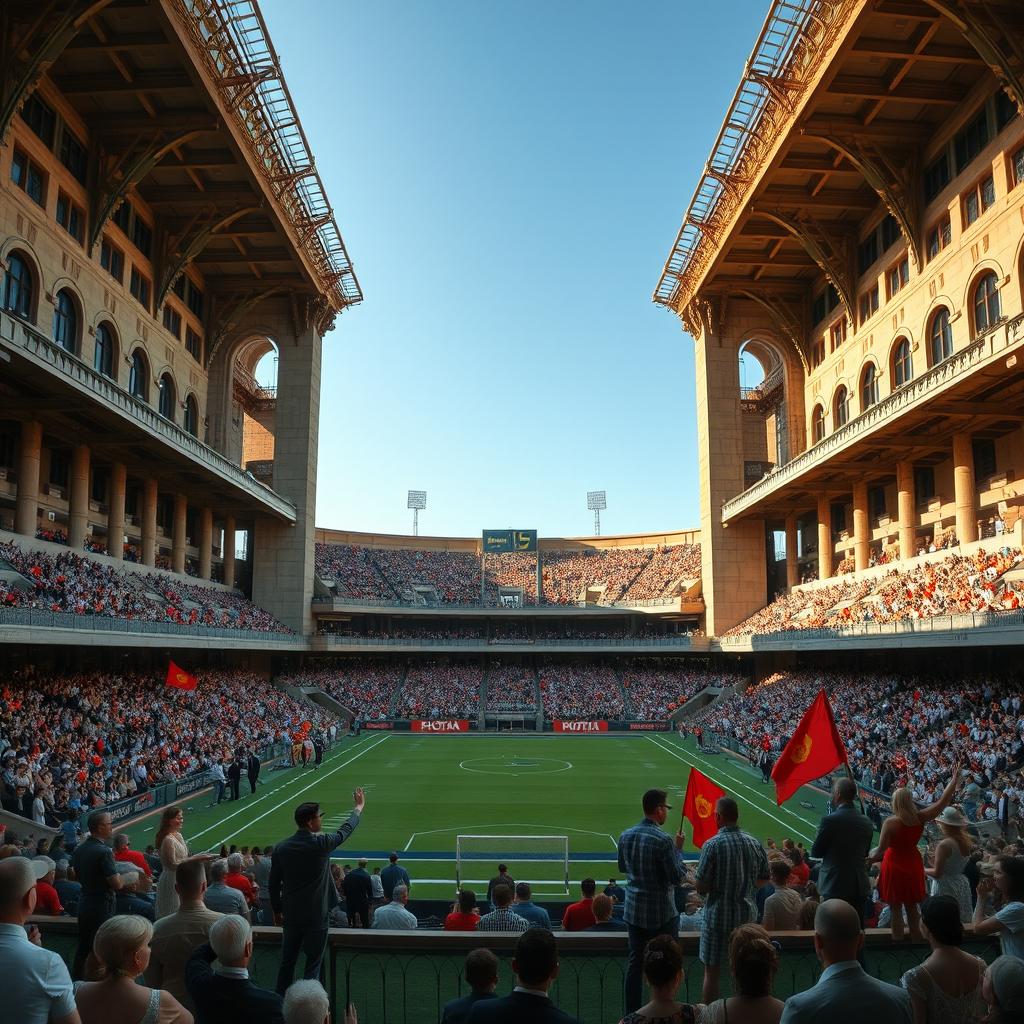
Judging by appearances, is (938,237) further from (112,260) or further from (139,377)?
(139,377)

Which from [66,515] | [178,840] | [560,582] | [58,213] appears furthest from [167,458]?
[560,582]

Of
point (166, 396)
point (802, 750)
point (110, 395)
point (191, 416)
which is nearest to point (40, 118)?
point (110, 395)

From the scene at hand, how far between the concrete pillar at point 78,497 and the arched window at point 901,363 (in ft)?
133

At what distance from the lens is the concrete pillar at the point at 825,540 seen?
184ft

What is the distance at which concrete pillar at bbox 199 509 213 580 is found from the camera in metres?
59.2

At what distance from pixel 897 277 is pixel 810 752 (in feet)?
132

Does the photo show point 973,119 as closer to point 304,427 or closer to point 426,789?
point 426,789

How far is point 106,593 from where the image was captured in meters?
36.9

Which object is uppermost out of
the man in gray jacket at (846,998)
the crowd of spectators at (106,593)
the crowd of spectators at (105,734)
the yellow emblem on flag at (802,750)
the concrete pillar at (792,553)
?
the concrete pillar at (792,553)

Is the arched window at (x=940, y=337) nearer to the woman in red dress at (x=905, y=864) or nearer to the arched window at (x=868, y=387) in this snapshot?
the arched window at (x=868, y=387)

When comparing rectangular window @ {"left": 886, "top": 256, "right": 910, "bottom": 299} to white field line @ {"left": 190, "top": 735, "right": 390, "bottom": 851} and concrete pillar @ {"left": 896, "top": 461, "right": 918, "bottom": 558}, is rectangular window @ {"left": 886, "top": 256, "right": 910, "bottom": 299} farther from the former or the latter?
white field line @ {"left": 190, "top": 735, "right": 390, "bottom": 851}

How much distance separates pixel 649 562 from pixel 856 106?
→ 48.7m

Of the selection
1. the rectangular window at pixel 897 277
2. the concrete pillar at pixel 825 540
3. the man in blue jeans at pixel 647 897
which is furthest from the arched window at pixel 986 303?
the man in blue jeans at pixel 647 897

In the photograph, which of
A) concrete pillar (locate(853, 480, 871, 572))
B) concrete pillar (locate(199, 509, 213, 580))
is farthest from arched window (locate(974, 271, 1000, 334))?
concrete pillar (locate(199, 509, 213, 580))
